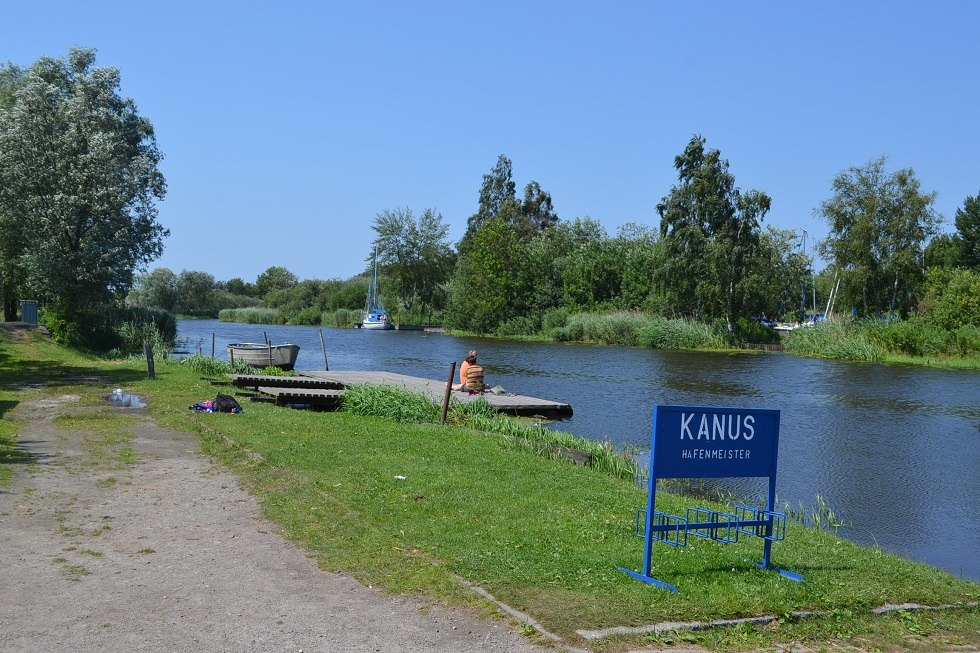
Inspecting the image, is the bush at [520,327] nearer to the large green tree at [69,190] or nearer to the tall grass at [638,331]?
the tall grass at [638,331]

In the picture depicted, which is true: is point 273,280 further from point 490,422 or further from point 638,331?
point 490,422

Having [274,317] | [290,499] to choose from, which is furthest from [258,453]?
[274,317]

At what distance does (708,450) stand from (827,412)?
23209 mm

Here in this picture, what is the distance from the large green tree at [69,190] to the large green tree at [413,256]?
245 feet

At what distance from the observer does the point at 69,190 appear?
115 feet

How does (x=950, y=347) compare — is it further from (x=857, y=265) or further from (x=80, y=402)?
(x=80, y=402)

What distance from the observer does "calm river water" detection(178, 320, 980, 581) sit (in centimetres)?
1386

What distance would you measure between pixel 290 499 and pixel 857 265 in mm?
62977

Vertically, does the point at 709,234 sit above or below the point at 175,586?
above

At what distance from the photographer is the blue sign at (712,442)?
7.19 m

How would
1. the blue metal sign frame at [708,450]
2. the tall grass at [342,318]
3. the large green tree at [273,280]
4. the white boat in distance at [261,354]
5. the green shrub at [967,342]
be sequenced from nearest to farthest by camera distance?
the blue metal sign frame at [708,450], the white boat in distance at [261,354], the green shrub at [967,342], the tall grass at [342,318], the large green tree at [273,280]

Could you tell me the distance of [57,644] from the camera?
5.38 metres

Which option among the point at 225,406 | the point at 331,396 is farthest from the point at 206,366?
the point at 225,406

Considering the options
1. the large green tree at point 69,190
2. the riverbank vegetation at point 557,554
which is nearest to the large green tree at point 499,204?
the large green tree at point 69,190
